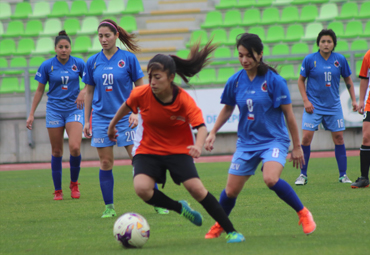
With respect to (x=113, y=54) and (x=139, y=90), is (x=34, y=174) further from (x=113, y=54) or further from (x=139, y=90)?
(x=139, y=90)

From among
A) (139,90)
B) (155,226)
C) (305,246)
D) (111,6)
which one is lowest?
(155,226)

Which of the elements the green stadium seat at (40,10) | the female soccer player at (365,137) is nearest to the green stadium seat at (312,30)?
the female soccer player at (365,137)

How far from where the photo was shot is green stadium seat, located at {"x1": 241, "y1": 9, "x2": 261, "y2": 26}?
17625 mm

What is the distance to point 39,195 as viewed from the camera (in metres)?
8.05

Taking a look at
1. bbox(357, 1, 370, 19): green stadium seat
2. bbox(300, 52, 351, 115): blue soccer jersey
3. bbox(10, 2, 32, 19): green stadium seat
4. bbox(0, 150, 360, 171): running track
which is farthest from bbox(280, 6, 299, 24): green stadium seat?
bbox(300, 52, 351, 115): blue soccer jersey

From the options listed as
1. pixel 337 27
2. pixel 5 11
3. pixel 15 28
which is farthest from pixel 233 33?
pixel 5 11

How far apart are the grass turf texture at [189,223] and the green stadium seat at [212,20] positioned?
1005cm

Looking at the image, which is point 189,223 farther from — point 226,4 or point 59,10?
point 59,10

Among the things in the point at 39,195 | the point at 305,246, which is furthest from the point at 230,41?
the point at 305,246

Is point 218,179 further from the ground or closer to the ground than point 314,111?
closer to the ground

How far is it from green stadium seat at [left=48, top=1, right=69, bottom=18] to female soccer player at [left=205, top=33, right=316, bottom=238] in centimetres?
1599

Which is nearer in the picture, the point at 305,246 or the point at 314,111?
the point at 305,246

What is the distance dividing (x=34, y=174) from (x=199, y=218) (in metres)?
8.05

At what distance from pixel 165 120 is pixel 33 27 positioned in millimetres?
15862
